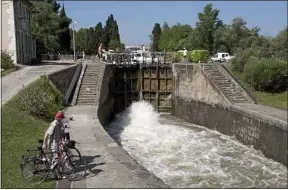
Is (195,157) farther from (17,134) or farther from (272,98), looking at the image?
(272,98)

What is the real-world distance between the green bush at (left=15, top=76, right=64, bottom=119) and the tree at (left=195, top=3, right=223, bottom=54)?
4104 cm

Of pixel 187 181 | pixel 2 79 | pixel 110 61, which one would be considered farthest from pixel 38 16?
pixel 187 181

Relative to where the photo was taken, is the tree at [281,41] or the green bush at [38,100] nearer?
the green bush at [38,100]

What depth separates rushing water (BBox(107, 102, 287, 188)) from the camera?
14.1m

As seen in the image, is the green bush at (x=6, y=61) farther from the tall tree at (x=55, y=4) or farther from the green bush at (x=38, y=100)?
the tall tree at (x=55, y=4)

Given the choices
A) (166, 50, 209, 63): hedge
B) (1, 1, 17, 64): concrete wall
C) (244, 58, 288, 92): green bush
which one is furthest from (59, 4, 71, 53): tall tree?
(244, 58, 288, 92): green bush

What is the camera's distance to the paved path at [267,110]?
18.0 m

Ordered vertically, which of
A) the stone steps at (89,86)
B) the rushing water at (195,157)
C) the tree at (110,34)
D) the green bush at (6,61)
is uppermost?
the tree at (110,34)

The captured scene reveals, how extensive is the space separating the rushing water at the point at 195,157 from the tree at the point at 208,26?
111 ft

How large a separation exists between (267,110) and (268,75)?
4389 millimetres

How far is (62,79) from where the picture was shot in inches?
854

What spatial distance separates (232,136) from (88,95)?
808 cm

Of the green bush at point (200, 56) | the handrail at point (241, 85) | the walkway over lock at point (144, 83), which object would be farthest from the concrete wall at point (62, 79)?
the green bush at point (200, 56)

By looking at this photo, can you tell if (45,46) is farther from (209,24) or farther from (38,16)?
(209,24)
